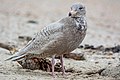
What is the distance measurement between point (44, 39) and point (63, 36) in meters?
0.37

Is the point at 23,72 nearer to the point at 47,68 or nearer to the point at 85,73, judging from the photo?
the point at 47,68

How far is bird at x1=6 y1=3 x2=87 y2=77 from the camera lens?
7773 mm

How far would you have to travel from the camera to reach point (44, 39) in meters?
7.99

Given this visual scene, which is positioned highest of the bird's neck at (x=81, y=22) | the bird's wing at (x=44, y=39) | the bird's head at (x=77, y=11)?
the bird's head at (x=77, y=11)

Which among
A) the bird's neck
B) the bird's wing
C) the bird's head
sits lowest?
the bird's wing

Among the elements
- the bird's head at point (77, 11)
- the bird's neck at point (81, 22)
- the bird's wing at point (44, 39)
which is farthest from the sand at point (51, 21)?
the bird's head at point (77, 11)

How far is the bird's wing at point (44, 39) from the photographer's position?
7.84 meters

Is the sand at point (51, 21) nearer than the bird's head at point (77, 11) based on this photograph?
No

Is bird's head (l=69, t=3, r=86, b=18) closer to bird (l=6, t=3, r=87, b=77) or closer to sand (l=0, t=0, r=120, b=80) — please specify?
bird (l=6, t=3, r=87, b=77)

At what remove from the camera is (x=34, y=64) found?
8383 millimetres

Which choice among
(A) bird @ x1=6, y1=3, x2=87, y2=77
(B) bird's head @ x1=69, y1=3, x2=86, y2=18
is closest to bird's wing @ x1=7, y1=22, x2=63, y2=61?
(A) bird @ x1=6, y1=3, x2=87, y2=77

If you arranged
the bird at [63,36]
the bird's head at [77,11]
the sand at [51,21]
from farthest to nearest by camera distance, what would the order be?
the sand at [51,21] < the bird's head at [77,11] < the bird at [63,36]

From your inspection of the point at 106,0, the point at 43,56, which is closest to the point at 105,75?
the point at 43,56

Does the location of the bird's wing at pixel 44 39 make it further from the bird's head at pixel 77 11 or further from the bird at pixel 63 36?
the bird's head at pixel 77 11
